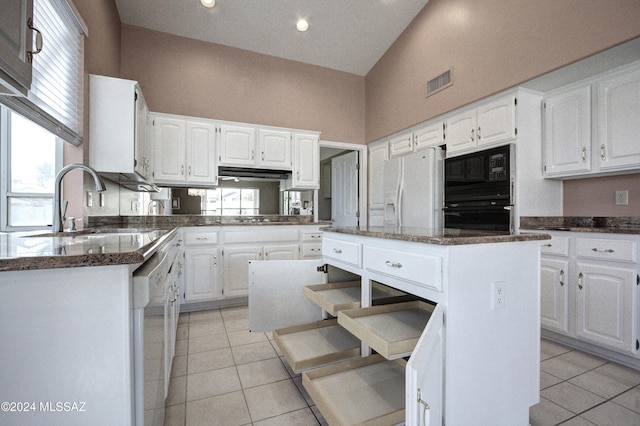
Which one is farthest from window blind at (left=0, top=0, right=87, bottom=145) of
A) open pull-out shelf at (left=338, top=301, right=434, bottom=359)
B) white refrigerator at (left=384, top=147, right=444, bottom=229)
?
white refrigerator at (left=384, top=147, right=444, bottom=229)

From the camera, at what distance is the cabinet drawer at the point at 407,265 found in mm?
1146

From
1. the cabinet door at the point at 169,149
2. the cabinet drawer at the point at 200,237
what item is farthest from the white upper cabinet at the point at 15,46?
the cabinet door at the point at 169,149

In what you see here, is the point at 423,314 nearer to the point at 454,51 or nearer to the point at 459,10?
the point at 454,51

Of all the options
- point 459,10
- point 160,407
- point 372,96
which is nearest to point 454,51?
point 459,10

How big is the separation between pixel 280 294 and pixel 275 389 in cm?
55

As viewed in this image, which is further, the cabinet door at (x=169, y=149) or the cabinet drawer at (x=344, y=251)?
the cabinet door at (x=169, y=149)

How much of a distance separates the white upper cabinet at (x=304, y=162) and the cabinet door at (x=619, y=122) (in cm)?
280

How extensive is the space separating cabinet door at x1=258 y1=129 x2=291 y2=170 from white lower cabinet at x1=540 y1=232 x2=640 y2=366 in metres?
2.83

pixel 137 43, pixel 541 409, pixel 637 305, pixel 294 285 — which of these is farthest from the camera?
pixel 137 43

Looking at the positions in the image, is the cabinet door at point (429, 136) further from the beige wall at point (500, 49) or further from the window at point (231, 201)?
the window at point (231, 201)

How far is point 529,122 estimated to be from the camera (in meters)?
2.70

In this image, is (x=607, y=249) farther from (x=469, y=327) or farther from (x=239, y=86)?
(x=239, y=86)

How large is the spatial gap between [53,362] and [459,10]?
13.4ft

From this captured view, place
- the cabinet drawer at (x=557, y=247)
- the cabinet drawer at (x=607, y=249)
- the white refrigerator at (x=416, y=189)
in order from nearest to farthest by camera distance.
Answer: the cabinet drawer at (x=607, y=249), the cabinet drawer at (x=557, y=247), the white refrigerator at (x=416, y=189)
